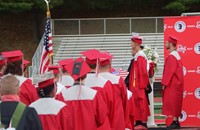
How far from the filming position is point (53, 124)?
6.67 m

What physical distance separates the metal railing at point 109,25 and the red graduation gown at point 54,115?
26.6m

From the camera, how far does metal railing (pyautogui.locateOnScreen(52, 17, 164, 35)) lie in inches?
1324

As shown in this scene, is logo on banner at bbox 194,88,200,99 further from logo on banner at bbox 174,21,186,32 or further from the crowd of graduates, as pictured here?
the crowd of graduates

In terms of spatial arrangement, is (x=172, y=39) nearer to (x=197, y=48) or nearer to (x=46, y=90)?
(x=197, y=48)

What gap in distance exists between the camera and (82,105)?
728 cm

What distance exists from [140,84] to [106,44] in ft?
69.0

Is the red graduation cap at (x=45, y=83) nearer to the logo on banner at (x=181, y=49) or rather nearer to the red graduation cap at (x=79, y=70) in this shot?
the red graduation cap at (x=79, y=70)

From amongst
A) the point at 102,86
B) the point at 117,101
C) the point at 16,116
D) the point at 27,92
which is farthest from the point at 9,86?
the point at 117,101

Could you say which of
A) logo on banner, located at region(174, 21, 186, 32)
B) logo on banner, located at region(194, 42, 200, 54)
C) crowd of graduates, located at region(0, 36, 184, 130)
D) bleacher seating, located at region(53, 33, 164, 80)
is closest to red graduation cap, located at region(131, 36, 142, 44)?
logo on banner, located at region(174, 21, 186, 32)

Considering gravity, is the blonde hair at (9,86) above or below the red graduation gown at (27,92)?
above

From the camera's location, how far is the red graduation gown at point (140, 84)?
40.9 feet

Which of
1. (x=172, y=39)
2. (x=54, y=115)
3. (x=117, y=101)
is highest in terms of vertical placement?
(x=172, y=39)

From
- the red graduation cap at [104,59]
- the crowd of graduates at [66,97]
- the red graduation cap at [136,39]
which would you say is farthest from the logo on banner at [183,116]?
the red graduation cap at [104,59]

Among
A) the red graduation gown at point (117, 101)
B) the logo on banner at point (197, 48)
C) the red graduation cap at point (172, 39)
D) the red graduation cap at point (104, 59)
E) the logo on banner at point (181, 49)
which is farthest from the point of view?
the logo on banner at point (181, 49)
